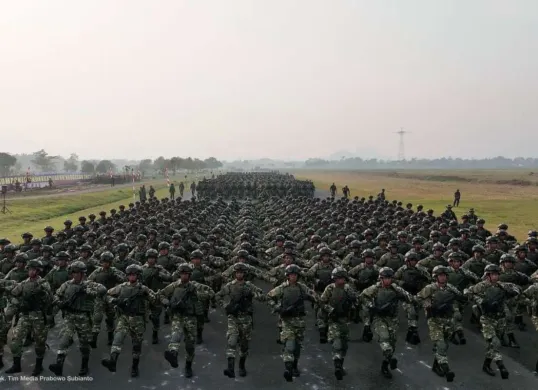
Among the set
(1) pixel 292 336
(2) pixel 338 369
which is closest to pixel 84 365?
(1) pixel 292 336

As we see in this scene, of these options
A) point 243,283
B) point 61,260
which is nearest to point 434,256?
point 243,283

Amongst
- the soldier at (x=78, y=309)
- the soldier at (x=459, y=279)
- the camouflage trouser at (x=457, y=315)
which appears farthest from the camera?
the soldier at (x=459, y=279)

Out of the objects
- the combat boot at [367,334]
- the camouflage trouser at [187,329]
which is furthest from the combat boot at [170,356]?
the combat boot at [367,334]

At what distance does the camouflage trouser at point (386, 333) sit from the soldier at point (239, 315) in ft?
7.98

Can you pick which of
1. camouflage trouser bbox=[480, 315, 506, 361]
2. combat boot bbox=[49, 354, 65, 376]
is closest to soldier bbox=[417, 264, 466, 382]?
camouflage trouser bbox=[480, 315, 506, 361]

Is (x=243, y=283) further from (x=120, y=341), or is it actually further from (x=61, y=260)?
(x=61, y=260)

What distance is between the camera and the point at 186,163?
180 m

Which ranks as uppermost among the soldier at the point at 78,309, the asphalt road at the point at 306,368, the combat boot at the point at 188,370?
the soldier at the point at 78,309

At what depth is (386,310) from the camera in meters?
8.45

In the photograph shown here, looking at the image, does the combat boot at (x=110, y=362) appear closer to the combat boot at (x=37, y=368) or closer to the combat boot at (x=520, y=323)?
the combat boot at (x=37, y=368)

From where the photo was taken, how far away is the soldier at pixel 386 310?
27.3ft

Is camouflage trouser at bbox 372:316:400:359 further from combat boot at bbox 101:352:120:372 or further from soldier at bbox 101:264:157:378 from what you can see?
combat boot at bbox 101:352:120:372

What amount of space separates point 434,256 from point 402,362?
3.26 m

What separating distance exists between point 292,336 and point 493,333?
4.15 meters
